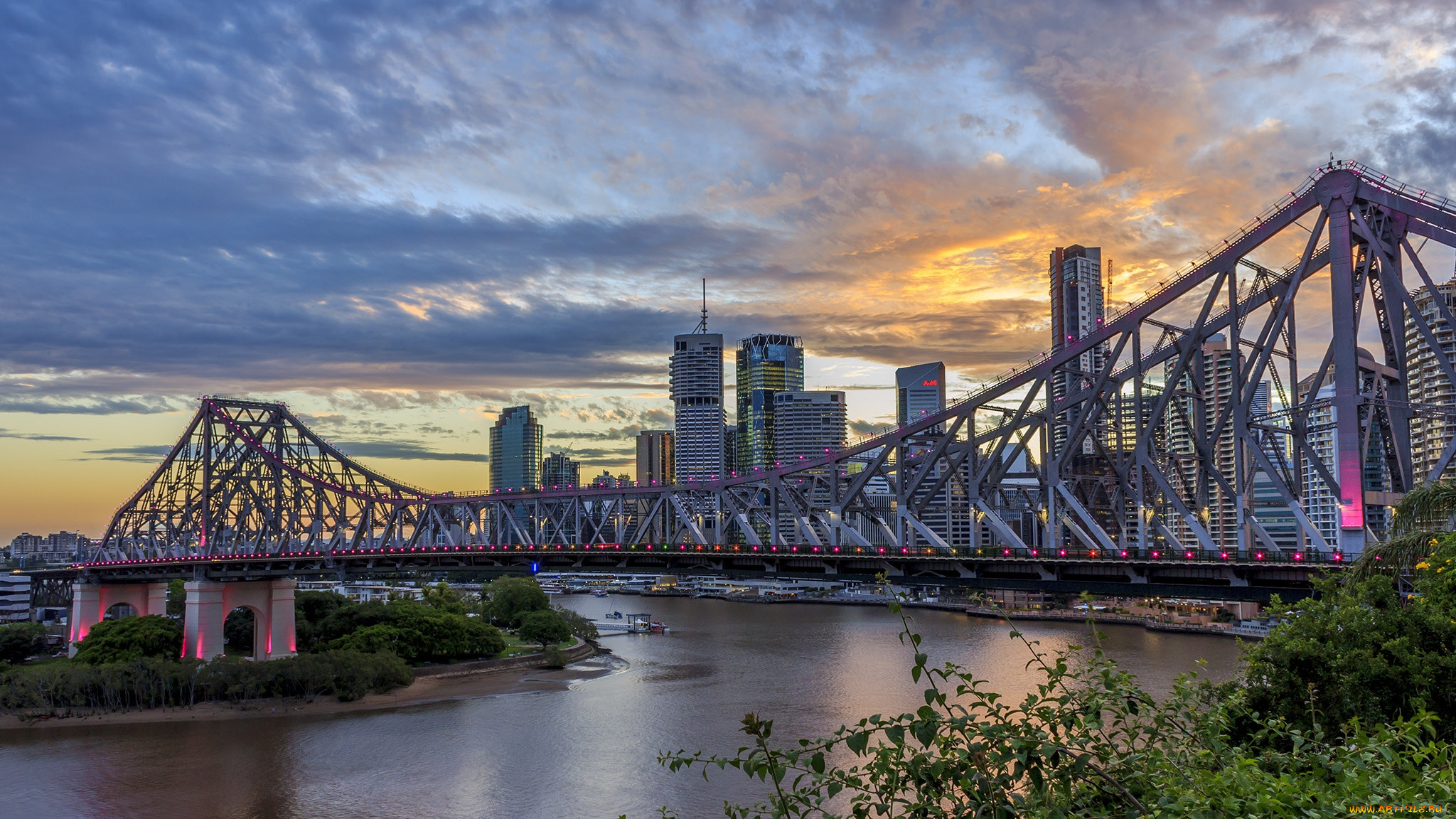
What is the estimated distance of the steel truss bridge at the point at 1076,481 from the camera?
146 ft

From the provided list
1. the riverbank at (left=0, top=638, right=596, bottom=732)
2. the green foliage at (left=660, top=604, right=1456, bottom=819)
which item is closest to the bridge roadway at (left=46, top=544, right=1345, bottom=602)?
the riverbank at (left=0, top=638, right=596, bottom=732)

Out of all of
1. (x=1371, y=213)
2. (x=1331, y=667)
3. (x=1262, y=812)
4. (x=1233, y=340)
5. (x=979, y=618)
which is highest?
(x=1371, y=213)

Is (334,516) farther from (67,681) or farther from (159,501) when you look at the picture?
(67,681)

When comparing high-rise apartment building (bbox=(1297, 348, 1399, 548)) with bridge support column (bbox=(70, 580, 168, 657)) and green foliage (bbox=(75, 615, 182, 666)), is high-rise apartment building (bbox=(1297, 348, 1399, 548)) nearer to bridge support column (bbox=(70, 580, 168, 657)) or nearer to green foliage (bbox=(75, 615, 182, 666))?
green foliage (bbox=(75, 615, 182, 666))

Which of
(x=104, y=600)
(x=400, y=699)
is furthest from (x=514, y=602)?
(x=104, y=600)

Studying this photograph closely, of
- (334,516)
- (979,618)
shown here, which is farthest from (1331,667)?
(979,618)

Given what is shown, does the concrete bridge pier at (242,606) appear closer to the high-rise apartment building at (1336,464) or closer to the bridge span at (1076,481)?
the bridge span at (1076,481)

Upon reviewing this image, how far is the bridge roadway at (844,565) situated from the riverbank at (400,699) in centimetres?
769

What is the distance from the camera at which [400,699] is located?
67438mm

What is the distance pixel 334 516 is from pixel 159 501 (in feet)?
96.3

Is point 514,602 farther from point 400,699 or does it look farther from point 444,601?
point 400,699

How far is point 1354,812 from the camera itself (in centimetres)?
679

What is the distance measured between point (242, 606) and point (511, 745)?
158 feet

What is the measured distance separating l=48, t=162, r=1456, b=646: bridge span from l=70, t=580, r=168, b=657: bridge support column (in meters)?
0.94
